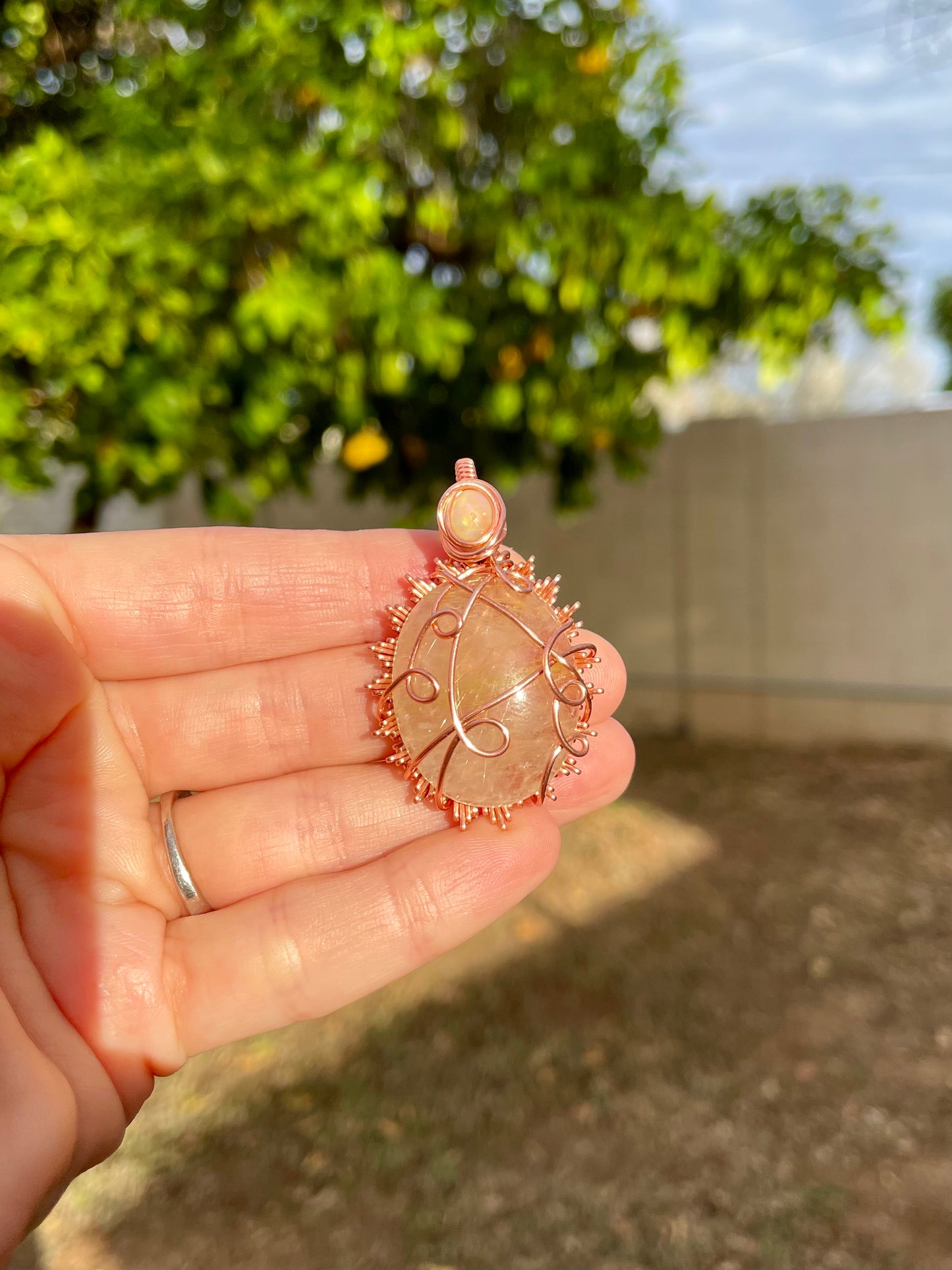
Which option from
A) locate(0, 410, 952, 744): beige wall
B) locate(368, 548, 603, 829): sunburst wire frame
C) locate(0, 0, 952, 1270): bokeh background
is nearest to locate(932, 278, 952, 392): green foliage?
locate(0, 410, 952, 744): beige wall

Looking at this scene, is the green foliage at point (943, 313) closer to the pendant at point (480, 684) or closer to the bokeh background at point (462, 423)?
the bokeh background at point (462, 423)

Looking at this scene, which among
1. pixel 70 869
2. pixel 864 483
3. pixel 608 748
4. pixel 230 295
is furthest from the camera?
pixel 864 483

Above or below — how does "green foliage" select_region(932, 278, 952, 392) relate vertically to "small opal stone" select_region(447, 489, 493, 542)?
above

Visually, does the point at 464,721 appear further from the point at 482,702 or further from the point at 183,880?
the point at 183,880

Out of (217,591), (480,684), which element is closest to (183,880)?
(217,591)

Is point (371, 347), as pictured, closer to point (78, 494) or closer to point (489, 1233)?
point (78, 494)

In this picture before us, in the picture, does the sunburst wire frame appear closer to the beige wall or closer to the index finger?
the index finger

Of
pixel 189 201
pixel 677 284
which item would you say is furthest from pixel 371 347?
pixel 677 284

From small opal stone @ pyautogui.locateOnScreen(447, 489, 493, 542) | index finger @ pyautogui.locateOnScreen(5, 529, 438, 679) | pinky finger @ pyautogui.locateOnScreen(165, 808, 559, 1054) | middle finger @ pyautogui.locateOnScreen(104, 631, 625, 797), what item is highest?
small opal stone @ pyautogui.locateOnScreen(447, 489, 493, 542)
